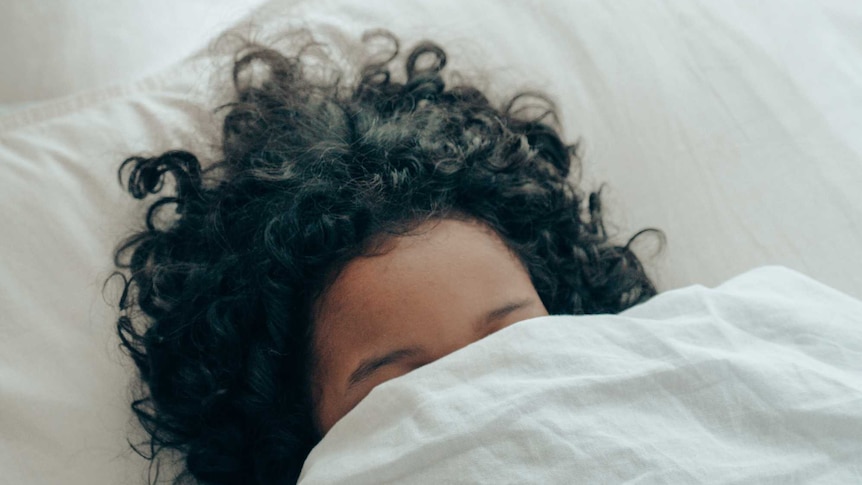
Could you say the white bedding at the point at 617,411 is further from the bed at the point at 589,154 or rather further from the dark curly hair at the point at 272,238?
the dark curly hair at the point at 272,238

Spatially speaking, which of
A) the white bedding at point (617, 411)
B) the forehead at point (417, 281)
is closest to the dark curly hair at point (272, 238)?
the forehead at point (417, 281)

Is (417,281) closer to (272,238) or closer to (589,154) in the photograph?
(272,238)

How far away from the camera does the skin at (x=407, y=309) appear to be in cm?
74

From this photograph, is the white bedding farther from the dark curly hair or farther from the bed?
the dark curly hair

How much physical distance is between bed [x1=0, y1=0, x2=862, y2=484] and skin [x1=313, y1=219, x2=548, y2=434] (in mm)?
50

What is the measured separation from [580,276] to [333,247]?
30 cm

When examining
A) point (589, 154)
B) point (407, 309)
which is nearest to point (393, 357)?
point (407, 309)

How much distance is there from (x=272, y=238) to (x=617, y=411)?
34 centimetres

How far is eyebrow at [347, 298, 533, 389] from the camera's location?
29.2 inches

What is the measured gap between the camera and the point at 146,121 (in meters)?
0.96

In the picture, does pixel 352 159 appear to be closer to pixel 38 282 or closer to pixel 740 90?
pixel 38 282

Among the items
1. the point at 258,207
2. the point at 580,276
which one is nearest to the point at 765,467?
the point at 580,276

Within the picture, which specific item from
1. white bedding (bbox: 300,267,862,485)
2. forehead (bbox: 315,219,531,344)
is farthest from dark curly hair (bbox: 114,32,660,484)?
white bedding (bbox: 300,267,862,485)

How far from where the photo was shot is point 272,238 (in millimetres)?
810
